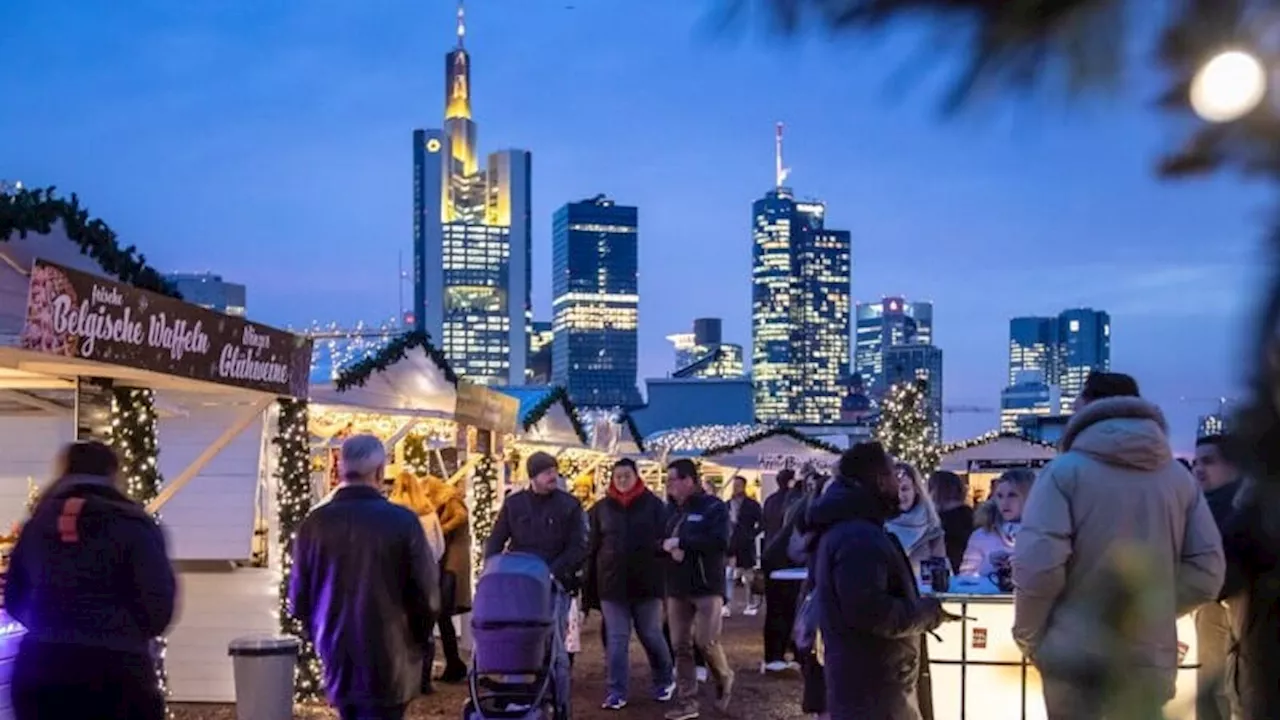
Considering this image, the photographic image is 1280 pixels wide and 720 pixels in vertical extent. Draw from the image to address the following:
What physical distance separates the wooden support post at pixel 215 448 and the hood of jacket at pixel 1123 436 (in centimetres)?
612

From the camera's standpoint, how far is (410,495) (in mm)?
10180

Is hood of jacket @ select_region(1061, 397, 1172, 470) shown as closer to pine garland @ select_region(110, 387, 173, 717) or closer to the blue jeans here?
the blue jeans

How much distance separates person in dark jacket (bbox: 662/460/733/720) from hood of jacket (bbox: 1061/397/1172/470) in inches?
210

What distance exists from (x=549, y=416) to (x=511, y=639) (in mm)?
11495

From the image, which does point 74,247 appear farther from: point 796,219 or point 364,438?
point 796,219

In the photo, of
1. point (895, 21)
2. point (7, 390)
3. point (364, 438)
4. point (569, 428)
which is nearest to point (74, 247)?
point (7, 390)

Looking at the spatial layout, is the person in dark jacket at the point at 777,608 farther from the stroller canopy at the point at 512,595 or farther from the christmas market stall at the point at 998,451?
the christmas market stall at the point at 998,451

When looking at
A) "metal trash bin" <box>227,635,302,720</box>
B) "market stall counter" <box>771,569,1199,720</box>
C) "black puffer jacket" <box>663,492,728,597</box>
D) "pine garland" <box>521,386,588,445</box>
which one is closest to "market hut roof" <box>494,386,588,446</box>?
"pine garland" <box>521,386,588,445</box>

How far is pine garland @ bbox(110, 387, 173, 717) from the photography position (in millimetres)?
8133

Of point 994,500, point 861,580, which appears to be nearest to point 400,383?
point 994,500

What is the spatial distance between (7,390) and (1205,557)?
299 inches

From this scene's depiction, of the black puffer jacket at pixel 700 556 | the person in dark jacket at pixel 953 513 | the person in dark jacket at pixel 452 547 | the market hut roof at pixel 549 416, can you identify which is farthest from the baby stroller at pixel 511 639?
the market hut roof at pixel 549 416

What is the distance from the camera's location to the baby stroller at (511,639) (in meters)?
6.84

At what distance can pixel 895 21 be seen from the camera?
59.7 inches
